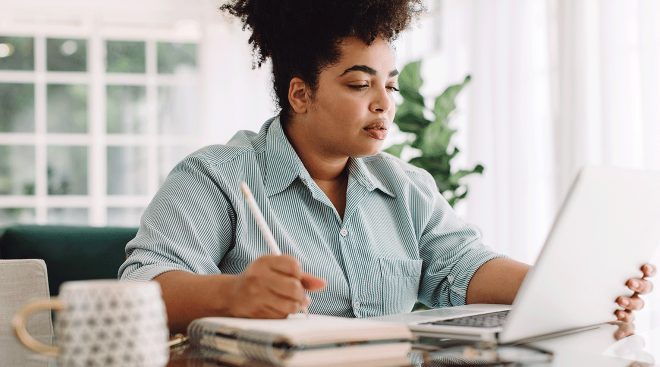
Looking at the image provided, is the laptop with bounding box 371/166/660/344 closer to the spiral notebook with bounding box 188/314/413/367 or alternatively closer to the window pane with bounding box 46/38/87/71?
the spiral notebook with bounding box 188/314/413/367

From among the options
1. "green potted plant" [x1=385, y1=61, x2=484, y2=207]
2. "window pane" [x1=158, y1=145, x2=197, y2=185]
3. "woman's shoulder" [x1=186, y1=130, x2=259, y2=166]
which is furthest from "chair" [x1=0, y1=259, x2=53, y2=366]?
"window pane" [x1=158, y1=145, x2=197, y2=185]

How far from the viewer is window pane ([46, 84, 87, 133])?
14.9 feet

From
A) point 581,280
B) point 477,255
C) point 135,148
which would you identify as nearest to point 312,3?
point 477,255

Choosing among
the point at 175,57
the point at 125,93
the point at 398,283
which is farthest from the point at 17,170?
the point at 398,283

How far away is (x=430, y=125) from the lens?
229 centimetres

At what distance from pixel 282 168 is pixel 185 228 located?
26 centimetres

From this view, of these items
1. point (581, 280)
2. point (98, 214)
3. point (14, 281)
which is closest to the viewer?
point (581, 280)

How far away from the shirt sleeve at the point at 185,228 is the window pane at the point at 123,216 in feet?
12.1

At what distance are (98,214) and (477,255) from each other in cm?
395

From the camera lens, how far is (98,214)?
4566 mm

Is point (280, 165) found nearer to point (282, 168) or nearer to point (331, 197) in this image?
point (282, 168)

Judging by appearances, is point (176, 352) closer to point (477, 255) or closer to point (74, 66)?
point (477, 255)

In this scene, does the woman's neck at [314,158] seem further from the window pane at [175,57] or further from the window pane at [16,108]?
the window pane at [16,108]

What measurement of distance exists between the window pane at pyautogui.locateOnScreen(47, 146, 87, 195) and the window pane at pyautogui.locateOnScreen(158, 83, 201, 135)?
65cm
